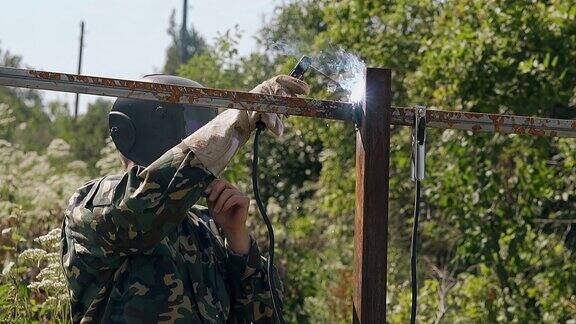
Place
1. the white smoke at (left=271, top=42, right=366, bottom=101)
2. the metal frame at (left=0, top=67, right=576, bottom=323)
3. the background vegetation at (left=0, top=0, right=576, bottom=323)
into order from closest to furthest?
the metal frame at (left=0, top=67, right=576, bottom=323)
the white smoke at (left=271, top=42, right=366, bottom=101)
the background vegetation at (left=0, top=0, right=576, bottom=323)

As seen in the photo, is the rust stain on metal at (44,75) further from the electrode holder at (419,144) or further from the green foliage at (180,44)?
the green foliage at (180,44)

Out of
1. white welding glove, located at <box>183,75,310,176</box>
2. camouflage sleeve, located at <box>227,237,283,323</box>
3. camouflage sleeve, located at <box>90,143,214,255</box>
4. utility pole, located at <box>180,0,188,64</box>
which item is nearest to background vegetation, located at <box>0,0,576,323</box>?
camouflage sleeve, located at <box>227,237,283,323</box>

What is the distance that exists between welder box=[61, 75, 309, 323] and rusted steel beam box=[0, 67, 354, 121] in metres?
0.06

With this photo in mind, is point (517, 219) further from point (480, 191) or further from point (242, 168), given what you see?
point (242, 168)

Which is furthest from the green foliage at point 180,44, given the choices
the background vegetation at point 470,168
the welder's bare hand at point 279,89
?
the welder's bare hand at point 279,89

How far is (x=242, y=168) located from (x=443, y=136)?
2.83 metres

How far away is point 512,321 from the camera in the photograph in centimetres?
874

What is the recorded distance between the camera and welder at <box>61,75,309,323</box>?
11.0 feet

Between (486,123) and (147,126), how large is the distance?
967 millimetres

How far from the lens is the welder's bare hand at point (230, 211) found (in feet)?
12.0

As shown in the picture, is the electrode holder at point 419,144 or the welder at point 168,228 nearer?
the welder at point 168,228

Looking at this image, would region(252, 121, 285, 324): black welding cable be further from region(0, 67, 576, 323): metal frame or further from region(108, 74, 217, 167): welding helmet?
region(108, 74, 217, 167): welding helmet

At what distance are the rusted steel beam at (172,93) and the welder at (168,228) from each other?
0.06 m

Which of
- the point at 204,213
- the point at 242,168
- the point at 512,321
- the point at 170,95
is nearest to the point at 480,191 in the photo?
the point at 512,321
